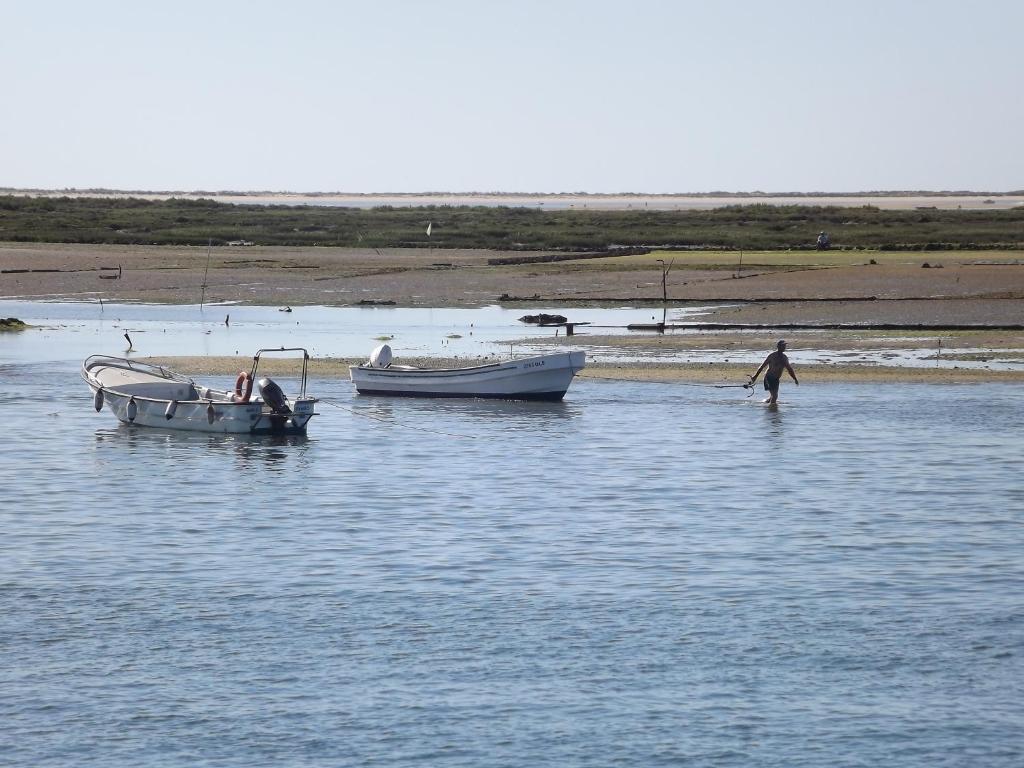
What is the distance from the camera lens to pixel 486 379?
40.1 m

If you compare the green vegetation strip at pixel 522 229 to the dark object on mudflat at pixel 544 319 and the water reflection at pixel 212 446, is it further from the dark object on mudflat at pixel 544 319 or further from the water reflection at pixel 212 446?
the water reflection at pixel 212 446

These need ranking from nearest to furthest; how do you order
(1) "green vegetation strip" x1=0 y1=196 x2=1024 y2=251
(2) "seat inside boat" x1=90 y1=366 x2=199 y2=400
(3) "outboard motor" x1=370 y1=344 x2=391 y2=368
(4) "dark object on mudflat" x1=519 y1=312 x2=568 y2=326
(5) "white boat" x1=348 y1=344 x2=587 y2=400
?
(2) "seat inside boat" x1=90 y1=366 x2=199 y2=400 < (5) "white boat" x1=348 y1=344 x2=587 y2=400 < (3) "outboard motor" x1=370 y1=344 x2=391 y2=368 < (4) "dark object on mudflat" x1=519 y1=312 x2=568 y2=326 < (1) "green vegetation strip" x1=0 y1=196 x2=1024 y2=251

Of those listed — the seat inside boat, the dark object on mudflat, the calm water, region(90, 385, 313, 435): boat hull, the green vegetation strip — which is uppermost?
the green vegetation strip

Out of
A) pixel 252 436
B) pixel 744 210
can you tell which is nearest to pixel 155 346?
pixel 252 436

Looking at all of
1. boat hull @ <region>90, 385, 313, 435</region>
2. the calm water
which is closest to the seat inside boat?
boat hull @ <region>90, 385, 313, 435</region>

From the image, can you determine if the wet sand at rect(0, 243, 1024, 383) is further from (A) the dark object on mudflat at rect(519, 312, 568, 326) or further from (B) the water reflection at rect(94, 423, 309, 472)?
(B) the water reflection at rect(94, 423, 309, 472)

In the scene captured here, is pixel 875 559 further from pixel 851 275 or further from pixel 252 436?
pixel 851 275

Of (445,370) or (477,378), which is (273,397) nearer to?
(445,370)

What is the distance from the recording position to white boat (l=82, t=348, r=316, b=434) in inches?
1351

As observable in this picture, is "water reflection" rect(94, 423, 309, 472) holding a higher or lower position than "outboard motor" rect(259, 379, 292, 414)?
lower

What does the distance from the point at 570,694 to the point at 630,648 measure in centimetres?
183

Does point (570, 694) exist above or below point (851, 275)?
below

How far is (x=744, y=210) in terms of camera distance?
14975 centimetres

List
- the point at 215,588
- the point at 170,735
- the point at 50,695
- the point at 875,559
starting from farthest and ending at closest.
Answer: the point at 875,559
the point at 215,588
the point at 50,695
the point at 170,735
